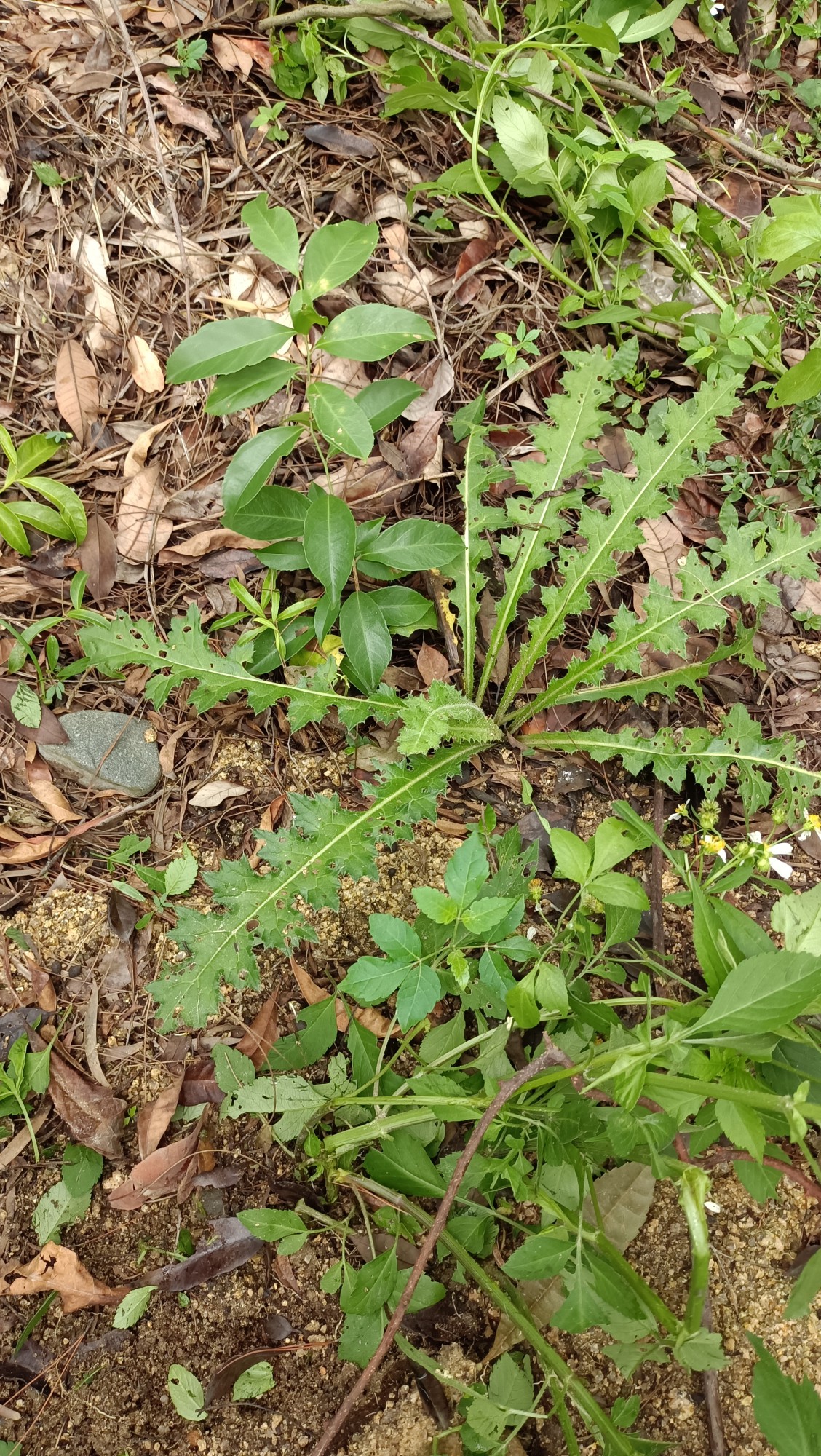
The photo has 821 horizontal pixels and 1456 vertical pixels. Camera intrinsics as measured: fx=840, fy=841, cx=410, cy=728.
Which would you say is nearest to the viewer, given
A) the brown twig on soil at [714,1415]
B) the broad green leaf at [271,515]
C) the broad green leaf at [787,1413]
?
the broad green leaf at [787,1413]

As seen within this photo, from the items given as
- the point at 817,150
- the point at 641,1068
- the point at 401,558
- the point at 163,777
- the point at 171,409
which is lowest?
the point at 163,777

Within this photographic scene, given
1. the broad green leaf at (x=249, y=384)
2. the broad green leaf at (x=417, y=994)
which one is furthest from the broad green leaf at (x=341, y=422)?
the broad green leaf at (x=417, y=994)

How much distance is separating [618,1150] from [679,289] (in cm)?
255

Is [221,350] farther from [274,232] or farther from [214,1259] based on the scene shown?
[214,1259]

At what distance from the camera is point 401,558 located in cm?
221

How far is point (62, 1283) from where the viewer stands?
6.25 feet

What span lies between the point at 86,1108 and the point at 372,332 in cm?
195

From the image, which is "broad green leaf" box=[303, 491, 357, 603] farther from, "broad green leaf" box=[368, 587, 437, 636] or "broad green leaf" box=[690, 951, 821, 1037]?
"broad green leaf" box=[690, 951, 821, 1037]

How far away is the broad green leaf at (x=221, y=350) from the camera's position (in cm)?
181

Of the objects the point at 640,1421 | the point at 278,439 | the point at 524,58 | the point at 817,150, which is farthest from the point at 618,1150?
the point at 817,150

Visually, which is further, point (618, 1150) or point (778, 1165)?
point (778, 1165)

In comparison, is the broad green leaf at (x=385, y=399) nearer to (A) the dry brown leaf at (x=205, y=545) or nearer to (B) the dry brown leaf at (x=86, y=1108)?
(A) the dry brown leaf at (x=205, y=545)

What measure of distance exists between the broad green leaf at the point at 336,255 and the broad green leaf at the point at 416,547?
484 mm

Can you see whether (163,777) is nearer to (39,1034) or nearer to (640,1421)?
(39,1034)
